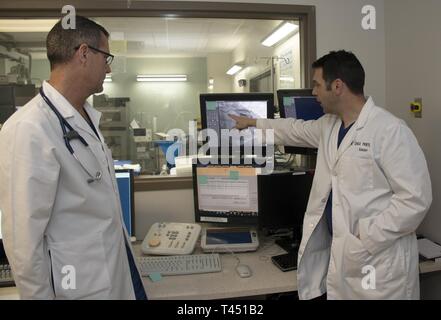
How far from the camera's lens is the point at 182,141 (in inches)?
98.6

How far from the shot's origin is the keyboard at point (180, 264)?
1560mm

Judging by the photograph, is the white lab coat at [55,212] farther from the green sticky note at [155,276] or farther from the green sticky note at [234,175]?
the green sticky note at [234,175]

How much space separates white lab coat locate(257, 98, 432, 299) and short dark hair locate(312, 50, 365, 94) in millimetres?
93

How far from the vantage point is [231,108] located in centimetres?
191

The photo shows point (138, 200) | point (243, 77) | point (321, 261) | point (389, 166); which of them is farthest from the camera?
point (243, 77)

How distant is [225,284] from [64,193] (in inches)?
30.0

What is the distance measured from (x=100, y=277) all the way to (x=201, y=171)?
952 millimetres

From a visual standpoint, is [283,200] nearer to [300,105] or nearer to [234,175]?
[234,175]

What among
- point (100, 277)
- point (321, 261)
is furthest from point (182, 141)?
point (100, 277)

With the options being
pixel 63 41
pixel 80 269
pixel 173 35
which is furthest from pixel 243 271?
pixel 173 35

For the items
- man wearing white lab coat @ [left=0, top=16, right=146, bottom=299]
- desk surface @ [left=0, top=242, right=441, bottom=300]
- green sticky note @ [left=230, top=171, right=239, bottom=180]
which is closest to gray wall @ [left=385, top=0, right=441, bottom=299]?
desk surface @ [left=0, top=242, right=441, bottom=300]
